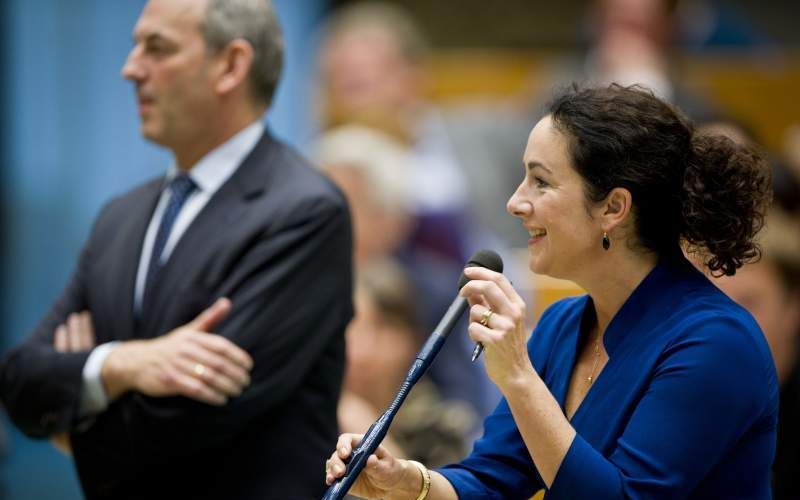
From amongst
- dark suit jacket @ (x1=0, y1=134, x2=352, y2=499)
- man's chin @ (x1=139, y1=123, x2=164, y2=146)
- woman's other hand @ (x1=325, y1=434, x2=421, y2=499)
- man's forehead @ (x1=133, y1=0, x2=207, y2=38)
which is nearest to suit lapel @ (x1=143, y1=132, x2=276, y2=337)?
dark suit jacket @ (x1=0, y1=134, x2=352, y2=499)

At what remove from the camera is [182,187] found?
3.54 m

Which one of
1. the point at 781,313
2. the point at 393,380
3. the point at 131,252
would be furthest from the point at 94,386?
the point at 781,313

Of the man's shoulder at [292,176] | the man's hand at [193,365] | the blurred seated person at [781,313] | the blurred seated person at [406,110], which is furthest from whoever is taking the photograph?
the blurred seated person at [406,110]

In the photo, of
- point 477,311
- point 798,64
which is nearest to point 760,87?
point 798,64

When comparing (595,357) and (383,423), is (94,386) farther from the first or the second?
(595,357)

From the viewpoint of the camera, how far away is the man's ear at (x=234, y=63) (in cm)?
353

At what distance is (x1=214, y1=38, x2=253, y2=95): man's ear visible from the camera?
11.6ft

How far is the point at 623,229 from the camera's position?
2572 millimetres

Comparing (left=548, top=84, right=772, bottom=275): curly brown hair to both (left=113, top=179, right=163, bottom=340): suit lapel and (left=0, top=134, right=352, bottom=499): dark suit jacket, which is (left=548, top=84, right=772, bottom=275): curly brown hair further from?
(left=113, top=179, right=163, bottom=340): suit lapel

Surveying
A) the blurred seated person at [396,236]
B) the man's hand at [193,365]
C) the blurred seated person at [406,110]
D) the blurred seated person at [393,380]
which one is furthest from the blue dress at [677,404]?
the blurred seated person at [406,110]

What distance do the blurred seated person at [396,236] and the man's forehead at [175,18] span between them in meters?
1.68

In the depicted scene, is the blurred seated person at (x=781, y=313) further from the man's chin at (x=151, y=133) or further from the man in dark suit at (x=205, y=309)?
the man's chin at (x=151, y=133)

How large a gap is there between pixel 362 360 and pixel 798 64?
366cm

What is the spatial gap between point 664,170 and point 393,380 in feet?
7.82
